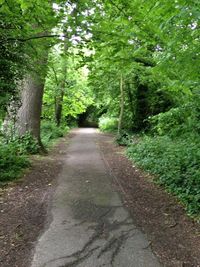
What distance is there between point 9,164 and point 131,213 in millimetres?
4102

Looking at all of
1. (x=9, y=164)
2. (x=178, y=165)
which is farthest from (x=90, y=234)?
(x=9, y=164)

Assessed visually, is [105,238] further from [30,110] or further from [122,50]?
[30,110]

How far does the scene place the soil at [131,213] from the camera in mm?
4051

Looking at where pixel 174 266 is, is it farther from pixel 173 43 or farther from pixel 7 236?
pixel 173 43

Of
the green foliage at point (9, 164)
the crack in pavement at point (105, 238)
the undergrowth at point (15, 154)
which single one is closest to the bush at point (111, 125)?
the undergrowth at point (15, 154)

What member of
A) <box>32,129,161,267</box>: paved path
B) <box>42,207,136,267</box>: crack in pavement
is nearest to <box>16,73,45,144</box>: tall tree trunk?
<box>32,129,161,267</box>: paved path

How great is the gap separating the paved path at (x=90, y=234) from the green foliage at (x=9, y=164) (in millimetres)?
1359

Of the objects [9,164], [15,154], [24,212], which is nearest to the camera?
[24,212]

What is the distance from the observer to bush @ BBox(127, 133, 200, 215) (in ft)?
20.5

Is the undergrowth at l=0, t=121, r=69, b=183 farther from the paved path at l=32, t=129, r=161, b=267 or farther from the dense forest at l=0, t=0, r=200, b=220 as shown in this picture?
the paved path at l=32, t=129, r=161, b=267

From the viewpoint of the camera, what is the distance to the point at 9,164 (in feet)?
26.9

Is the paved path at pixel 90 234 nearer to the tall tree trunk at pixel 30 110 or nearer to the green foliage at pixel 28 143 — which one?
the green foliage at pixel 28 143

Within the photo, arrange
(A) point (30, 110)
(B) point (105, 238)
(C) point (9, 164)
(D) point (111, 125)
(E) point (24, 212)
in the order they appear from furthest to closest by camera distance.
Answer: (D) point (111, 125), (A) point (30, 110), (C) point (9, 164), (E) point (24, 212), (B) point (105, 238)

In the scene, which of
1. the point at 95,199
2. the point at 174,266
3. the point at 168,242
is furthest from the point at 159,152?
the point at 174,266
